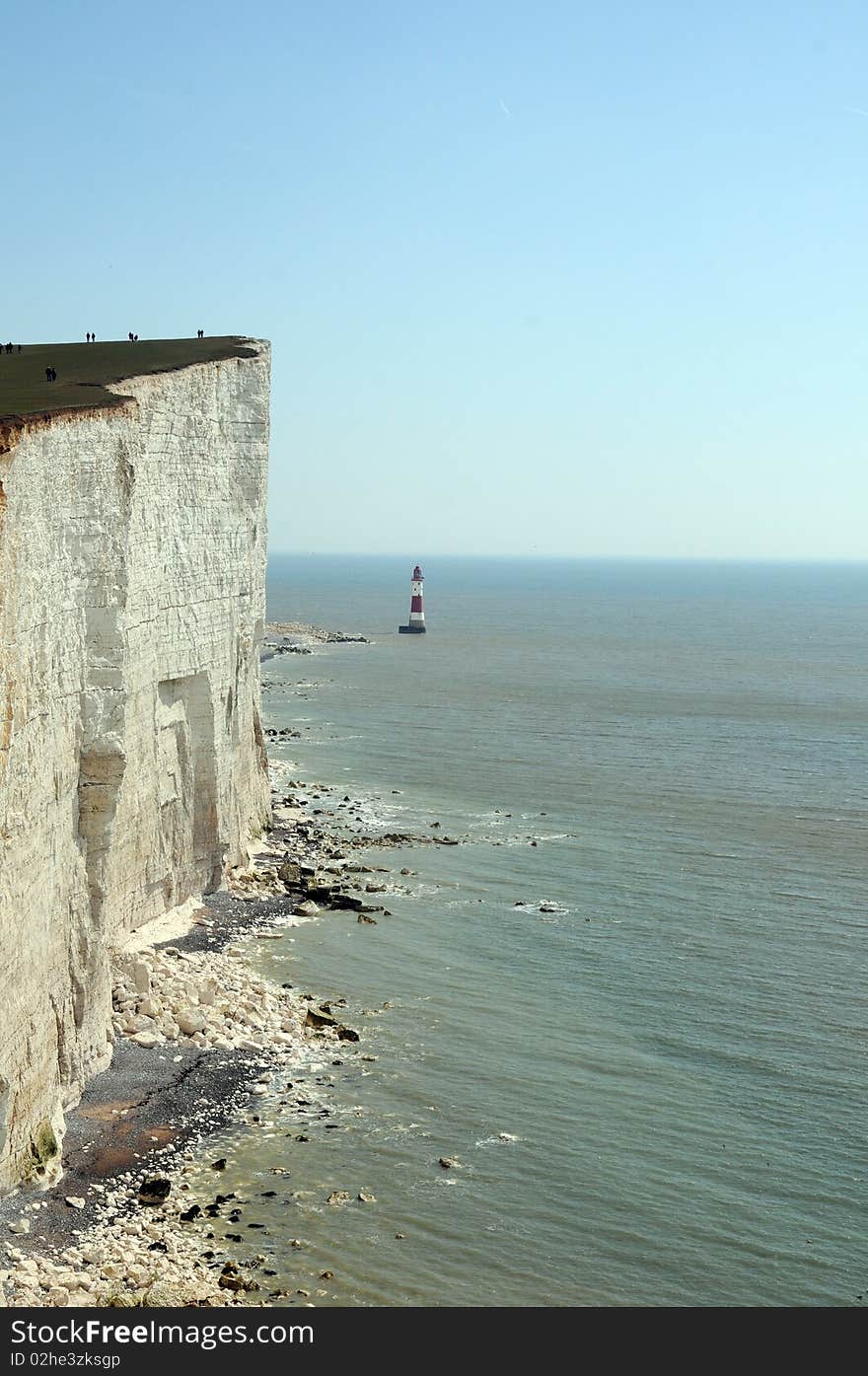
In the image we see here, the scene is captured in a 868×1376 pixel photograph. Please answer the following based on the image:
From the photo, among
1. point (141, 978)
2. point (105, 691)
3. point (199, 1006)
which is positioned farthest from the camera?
point (199, 1006)

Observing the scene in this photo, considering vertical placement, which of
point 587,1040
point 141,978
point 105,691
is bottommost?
point 587,1040

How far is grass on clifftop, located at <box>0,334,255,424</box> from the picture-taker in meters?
23.1

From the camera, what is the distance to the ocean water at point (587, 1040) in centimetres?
1792

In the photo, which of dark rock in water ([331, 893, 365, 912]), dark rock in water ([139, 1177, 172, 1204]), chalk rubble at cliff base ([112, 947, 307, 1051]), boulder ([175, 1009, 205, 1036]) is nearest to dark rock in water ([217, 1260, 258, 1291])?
dark rock in water ([139, 1177, 172, 1204])

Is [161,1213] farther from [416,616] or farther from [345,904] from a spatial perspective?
[416,616]

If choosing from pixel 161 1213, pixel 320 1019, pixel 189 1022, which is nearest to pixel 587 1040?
pixel 320 1019

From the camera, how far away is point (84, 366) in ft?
104

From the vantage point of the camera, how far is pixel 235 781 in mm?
34531

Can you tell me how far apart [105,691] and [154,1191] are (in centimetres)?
737

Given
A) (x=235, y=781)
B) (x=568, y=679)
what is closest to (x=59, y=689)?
(x=235, y=781)

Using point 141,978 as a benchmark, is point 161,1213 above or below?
below

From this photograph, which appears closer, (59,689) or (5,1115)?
(5,1115)

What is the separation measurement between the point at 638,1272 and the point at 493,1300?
2.07 m
